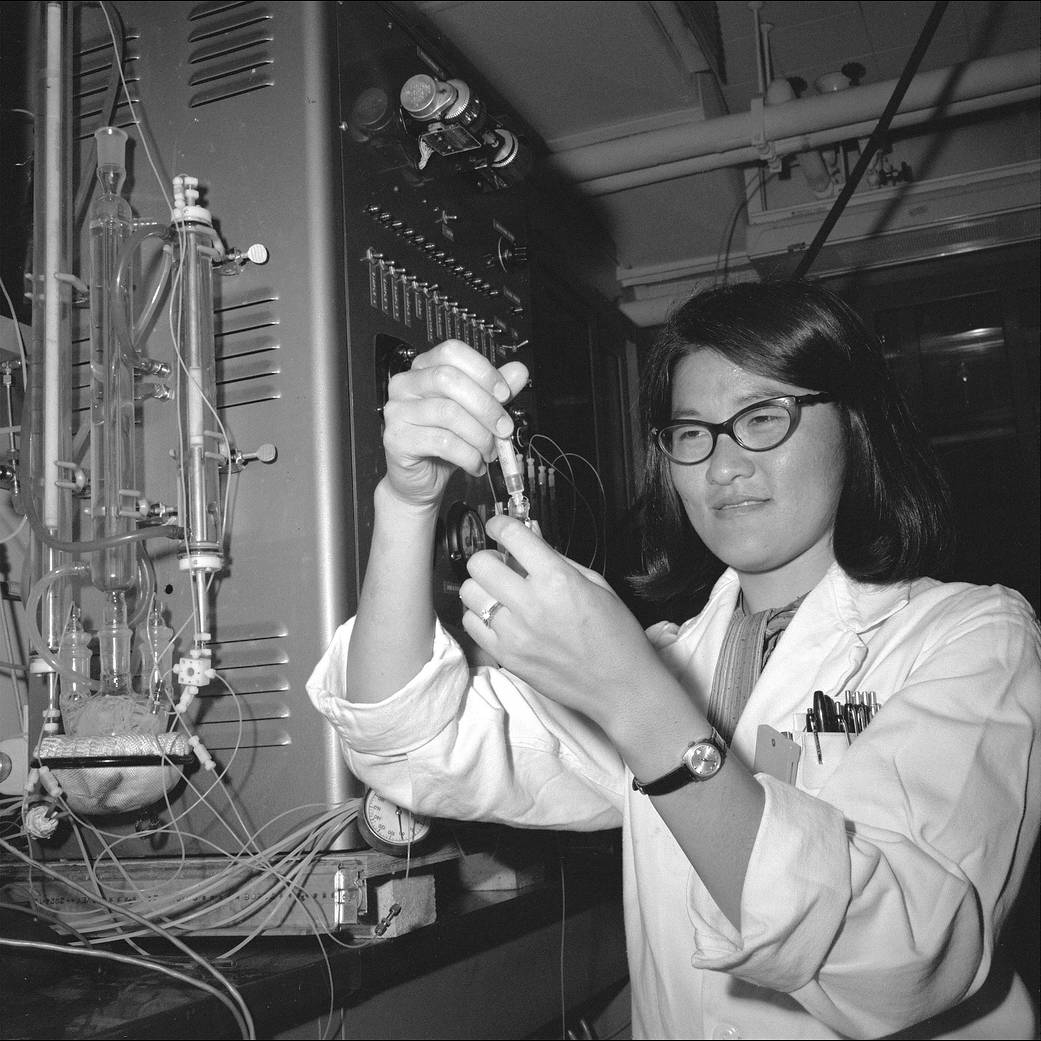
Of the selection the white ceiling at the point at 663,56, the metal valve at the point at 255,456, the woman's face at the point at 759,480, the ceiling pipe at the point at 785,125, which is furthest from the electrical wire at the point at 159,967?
the ceiling pipe at the point at 785,125

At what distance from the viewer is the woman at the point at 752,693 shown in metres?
0.76

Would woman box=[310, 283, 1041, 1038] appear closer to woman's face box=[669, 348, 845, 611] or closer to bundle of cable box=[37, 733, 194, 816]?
woman's face box=[669, 348, 845, 611]

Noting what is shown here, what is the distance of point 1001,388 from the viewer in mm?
3316

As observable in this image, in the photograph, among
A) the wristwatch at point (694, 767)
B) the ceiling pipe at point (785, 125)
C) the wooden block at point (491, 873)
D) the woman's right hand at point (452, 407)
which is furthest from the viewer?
the ceiling pipe at point (785, 125)

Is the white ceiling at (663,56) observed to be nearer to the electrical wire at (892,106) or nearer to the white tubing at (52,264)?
the electrical wire at (892,106)

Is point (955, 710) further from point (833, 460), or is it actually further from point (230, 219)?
point (230, 219)

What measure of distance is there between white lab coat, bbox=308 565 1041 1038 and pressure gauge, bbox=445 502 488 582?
0.28 metres

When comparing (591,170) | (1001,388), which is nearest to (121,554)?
(591,170)

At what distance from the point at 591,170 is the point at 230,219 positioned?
4.74 feet

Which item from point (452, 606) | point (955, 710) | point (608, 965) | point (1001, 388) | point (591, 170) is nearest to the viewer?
point (955, 710)

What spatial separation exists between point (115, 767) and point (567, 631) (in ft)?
2.31

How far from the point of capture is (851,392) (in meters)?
1.31

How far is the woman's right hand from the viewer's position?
0.86 m

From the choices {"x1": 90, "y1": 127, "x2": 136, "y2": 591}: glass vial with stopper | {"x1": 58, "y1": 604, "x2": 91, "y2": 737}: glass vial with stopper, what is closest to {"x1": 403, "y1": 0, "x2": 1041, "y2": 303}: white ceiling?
{"x1": 90, "y1": 127, "x2": 136, "y2": 591}: glass vial with stopper
